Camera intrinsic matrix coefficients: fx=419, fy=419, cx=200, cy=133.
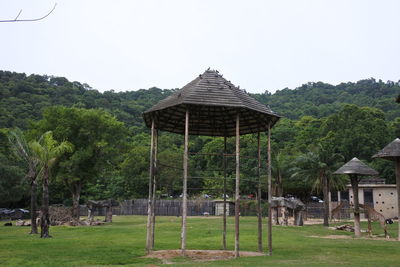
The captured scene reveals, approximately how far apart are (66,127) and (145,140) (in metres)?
29.6

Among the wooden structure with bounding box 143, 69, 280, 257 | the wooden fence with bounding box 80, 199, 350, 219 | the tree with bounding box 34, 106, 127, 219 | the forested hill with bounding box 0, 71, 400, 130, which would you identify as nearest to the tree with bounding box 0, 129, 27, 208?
the tree with bounding box 34, 106, 127, 219

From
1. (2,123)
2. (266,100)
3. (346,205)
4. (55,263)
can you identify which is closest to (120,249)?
(55,263)

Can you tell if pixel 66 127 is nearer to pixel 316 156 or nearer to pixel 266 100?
pixel 316 156

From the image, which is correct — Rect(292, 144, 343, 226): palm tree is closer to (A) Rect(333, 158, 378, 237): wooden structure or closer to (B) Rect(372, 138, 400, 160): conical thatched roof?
(A) Rect(333, 158, 378, 237): wooden structure

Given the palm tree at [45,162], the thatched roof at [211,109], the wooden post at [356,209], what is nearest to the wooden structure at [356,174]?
the wooden post at [356,209]

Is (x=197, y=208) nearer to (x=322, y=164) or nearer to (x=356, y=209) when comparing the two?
(x=322, y=164)

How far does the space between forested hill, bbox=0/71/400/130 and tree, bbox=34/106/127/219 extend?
15.4 metres

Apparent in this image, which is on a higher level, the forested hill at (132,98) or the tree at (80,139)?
the forested hill at (132,98)

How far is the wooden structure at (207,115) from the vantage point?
47.5 feet

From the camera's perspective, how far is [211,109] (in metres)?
17.3

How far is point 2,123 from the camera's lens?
5594 cm

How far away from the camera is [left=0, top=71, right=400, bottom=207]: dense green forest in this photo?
136ft

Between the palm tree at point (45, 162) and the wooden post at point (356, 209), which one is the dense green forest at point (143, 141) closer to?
the wooden post at point (356, 209)

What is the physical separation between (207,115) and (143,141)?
170 ft
